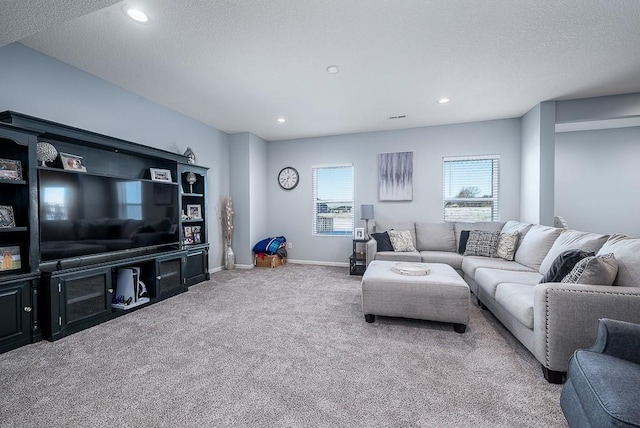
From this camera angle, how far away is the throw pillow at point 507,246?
137 inches

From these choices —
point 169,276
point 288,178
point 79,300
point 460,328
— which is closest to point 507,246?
point 460,328

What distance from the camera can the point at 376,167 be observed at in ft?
16.8

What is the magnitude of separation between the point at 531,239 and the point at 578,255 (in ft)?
4.47

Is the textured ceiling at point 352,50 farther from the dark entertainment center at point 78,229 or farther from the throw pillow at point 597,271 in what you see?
the throw pillow at point 597,271

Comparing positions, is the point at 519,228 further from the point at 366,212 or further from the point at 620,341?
the point at 620,341

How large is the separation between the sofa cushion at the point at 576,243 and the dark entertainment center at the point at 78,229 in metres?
4.27

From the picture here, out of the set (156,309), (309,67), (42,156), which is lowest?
(156,309)

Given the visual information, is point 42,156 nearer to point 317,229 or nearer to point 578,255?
point 317,229

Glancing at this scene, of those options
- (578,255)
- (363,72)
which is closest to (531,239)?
(578,255)

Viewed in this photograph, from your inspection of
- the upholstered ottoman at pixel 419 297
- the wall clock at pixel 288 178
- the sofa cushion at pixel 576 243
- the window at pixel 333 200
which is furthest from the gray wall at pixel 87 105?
the sofa cushion at pixel 576 243

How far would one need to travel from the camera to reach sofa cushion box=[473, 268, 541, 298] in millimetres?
2461

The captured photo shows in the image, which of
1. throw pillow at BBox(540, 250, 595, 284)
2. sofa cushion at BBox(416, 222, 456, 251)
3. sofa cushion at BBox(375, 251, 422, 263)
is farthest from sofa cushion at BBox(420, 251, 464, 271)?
throw pillow at BBox(540, 250, 595, 284)

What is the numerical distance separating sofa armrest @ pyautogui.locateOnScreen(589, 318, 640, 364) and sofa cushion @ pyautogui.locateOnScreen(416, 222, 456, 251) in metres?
3.12

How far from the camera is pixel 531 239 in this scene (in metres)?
3.19
